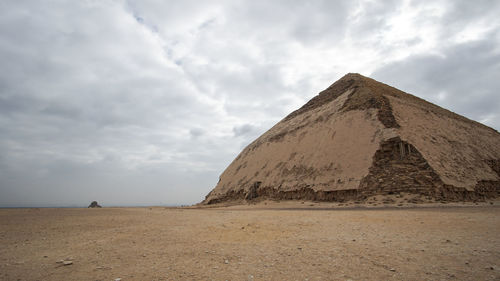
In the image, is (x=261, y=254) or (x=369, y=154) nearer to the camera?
(x=261, y=254)

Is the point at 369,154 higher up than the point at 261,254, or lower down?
higher up

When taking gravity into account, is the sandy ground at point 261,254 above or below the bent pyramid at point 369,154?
below

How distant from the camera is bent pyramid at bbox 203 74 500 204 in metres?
13.4

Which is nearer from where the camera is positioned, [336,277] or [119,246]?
[336,277]

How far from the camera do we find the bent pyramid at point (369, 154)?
1344 cm

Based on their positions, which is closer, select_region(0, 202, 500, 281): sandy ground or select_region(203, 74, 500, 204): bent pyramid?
select_region(0, 202, 500, 281): sandy ground

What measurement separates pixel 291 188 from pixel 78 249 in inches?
568

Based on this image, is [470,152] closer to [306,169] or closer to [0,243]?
[306,169]

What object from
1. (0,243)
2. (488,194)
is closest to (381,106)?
(488,194)

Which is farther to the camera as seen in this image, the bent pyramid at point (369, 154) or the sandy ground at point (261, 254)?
the bent pyramid at point (369, 154)

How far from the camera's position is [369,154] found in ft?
48.4

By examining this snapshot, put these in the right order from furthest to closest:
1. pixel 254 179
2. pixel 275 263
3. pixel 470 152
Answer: pixel 254 179 < pixel 470 152 < pixel 275 263

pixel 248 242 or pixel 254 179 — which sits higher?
pixel 254 179

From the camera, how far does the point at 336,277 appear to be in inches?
112
